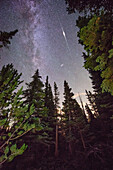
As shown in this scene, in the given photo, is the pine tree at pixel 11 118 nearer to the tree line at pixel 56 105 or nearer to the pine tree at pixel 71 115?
the tree line at pixel 56 105

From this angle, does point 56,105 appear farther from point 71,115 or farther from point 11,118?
point 11,118

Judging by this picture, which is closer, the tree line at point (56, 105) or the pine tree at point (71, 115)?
the tree line at point (56, 105)

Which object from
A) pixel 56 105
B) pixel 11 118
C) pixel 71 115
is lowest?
pixel 11 118

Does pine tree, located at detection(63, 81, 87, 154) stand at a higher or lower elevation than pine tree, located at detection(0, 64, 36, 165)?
higher

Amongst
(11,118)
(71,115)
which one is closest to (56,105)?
(71,115)

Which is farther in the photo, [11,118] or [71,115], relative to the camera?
[71,115]

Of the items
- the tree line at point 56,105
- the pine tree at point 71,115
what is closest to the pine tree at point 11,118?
the tree line at point 56,105

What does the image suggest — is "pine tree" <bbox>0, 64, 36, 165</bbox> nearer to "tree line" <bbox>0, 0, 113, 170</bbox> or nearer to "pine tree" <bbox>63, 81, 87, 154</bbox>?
"tree line" <bbox>0, 0, 113, 170</bbox>

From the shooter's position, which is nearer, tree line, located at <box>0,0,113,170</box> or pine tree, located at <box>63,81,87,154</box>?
tree line, located at <box>0,0,113,170</box>

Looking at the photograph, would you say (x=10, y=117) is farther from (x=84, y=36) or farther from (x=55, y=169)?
(x=55, y=169)

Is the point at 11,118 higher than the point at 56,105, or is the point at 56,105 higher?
the point at 56,105

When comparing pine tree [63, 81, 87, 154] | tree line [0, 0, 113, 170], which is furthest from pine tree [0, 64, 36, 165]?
pine tree [63, 81, 87, 154]

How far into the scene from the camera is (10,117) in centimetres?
204

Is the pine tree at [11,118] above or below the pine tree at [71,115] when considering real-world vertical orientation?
below
